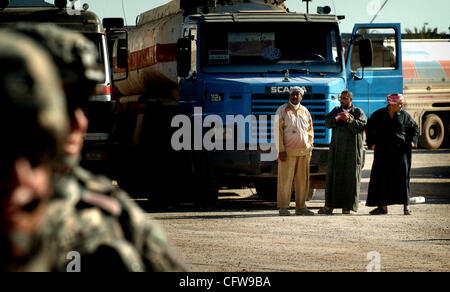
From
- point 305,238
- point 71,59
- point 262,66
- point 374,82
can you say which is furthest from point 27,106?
point 374,82

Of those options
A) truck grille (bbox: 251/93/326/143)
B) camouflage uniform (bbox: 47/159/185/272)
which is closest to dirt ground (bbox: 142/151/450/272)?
truck grille (bbox: 251/93/326/143)

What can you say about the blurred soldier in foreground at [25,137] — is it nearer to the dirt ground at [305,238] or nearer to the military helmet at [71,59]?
the military helmet at [71,59]

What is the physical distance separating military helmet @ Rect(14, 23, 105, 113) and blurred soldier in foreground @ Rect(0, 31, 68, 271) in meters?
0.13

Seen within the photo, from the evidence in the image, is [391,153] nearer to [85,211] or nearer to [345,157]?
[345,157]

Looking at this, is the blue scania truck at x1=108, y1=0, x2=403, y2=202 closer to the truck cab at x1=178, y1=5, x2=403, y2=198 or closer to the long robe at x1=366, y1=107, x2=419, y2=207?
the truck cab at x1=178, y1=5, x2=403, y2=198

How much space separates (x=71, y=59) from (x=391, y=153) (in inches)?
513

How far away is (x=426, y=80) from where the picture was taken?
3341 centimetres

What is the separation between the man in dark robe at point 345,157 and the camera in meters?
14.4

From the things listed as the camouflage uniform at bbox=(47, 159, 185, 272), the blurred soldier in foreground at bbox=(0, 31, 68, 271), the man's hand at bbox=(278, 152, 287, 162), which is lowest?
the man's hand at bbox=(278, 152, 287, 162)

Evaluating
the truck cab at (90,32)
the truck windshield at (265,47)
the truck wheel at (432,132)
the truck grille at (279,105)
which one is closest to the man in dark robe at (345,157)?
the truck grille at (279,105)

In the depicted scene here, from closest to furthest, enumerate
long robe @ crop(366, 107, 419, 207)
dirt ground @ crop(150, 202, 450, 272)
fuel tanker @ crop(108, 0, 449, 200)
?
dirt ground @ crop(150, 202, 450, 272) → long robe @ crop(366, 107, 419, 207) → fuel tanker @ crop(108, 0, 449, 200)

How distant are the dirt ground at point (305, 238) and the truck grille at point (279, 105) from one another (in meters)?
1.21

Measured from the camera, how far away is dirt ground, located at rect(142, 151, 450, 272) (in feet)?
29.9
